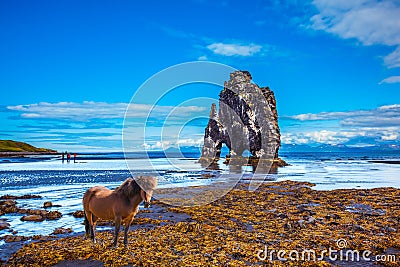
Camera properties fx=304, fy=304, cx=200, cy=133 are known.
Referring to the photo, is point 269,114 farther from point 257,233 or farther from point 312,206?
point 257,233

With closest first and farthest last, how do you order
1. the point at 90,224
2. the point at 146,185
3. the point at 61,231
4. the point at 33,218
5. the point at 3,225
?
the point at 146,185 < the point at 90,224 < the point at 61,231 < the point at 3,225 < the point at 33,218

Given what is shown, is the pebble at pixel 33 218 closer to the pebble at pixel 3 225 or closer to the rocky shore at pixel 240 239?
the pebble at pixel 3 225

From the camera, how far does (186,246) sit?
12.4 m

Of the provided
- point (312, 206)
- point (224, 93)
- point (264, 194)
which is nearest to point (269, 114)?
point (224, 93)

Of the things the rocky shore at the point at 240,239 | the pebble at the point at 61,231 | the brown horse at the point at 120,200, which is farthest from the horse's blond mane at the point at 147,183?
the pebble at the point at 61,231

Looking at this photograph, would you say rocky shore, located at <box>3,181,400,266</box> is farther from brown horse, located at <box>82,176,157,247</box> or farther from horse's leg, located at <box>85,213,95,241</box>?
brown horse, located at <box>82,176,157,247</box>

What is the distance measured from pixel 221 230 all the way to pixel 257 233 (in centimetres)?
175

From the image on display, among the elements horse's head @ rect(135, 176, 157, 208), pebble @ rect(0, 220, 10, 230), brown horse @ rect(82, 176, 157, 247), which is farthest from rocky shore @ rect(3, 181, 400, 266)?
pebble @ rect(0, 220, 10, 230)

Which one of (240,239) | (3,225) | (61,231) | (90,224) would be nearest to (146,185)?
(90,224)

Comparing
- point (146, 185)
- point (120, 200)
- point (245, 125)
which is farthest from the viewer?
point (245, 125)

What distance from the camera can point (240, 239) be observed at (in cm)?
1341

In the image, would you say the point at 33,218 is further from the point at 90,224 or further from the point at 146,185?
the point at 146,185

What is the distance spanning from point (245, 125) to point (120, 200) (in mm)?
79350

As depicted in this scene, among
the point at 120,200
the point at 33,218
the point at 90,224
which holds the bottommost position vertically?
the point at 33,218
